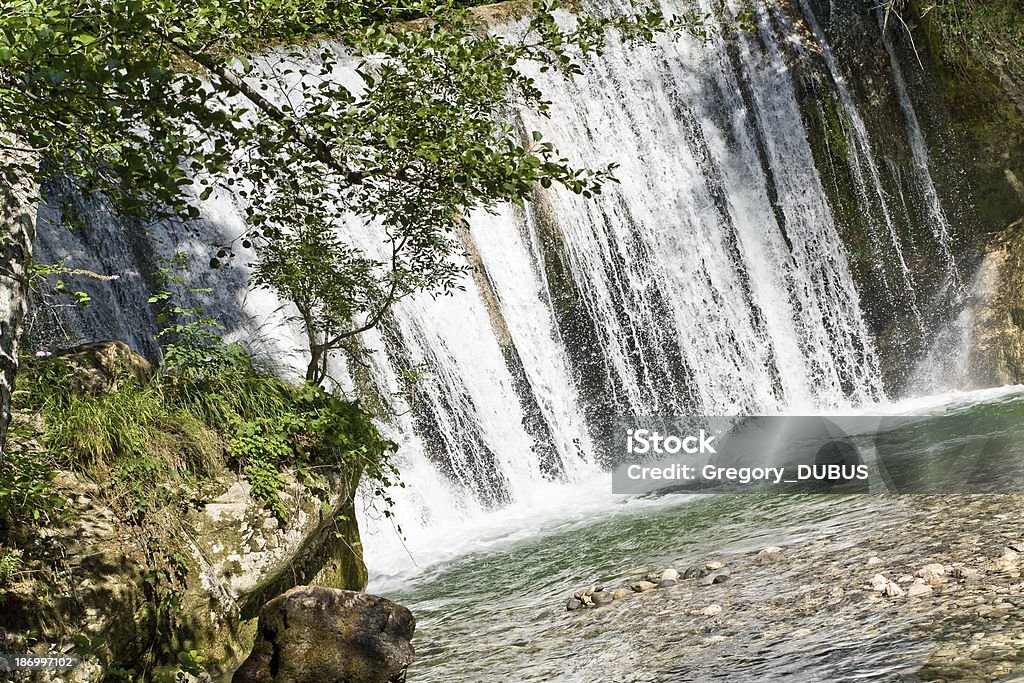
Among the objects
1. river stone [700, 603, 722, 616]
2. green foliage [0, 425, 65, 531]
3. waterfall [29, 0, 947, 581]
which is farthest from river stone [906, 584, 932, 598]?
waterfall [29, 0, 947, 581]

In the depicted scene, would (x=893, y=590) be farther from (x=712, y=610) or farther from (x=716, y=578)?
(x=716, y=578)

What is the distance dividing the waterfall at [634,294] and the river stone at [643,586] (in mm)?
3421

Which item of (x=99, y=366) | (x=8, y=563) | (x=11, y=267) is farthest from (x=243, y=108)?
(x=8, y=563)

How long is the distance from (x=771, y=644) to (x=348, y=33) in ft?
12.1

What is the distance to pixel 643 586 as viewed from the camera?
5461 mm

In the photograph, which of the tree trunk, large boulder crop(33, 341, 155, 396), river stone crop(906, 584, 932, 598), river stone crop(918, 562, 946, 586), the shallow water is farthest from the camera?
large boulder crop(33, 341, 155, 396)

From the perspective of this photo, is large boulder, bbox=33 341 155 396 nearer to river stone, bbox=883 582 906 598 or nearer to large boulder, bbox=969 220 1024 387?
river stone, bbox=883 582 906 598

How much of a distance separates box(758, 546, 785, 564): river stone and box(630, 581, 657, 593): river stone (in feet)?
2.14

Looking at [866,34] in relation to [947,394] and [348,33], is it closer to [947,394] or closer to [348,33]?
[947,394]

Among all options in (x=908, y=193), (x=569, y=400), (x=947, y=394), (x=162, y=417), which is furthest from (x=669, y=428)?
(x=162, y=417)

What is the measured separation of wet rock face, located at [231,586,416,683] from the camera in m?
4.39

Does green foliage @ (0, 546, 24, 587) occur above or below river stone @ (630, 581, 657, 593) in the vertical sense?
above

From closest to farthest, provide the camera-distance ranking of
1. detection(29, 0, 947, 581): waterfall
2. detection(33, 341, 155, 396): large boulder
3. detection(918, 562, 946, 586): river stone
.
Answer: detection(918, 562, 946, 586): river stone < detection(33, 341, 155, 396): large boulder < detection(29, 0, 947, 581): waterfall

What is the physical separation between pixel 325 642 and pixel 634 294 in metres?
7.92
